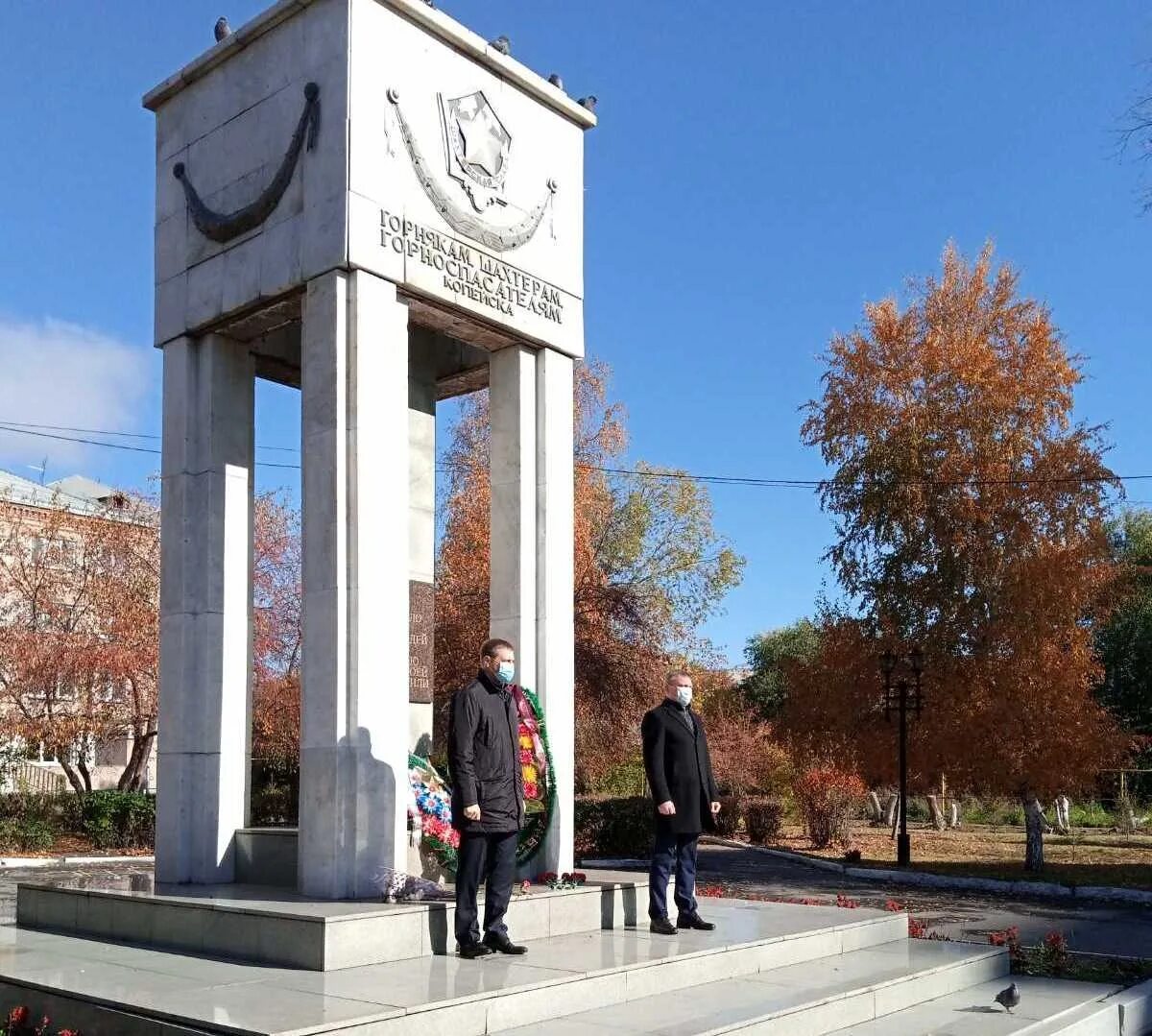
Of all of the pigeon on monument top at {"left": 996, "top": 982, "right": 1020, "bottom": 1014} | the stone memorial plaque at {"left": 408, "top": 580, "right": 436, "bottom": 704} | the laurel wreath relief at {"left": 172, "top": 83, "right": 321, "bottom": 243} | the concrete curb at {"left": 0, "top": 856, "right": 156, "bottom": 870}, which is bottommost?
the concrete curb at {"left": 0, "top": 856, "right": 156, "bottom": 870}

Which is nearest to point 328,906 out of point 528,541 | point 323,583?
point 323,583

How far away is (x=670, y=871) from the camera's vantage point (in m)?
8.79

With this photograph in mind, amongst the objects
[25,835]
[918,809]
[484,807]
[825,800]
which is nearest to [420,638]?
[484,807]

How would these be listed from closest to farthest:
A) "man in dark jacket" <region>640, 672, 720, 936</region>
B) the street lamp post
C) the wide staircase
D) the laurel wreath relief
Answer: the wide staircase → "man in dark jacket" <region>640, 672, 720, 936</region> → the laurel wreath relief → the street lamp post

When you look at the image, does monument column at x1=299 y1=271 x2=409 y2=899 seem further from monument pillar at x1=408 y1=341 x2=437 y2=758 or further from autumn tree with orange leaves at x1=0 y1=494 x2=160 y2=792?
autumn tree with orange leaves at x1=0 y1=494 x2=160 y2=792

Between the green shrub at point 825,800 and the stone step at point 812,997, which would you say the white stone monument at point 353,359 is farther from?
the green shrub at point 825,800

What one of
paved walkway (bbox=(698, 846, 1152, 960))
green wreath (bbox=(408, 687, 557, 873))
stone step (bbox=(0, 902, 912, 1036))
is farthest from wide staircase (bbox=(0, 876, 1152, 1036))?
paved walkway (bbox=(698, 846, 1152, 960))

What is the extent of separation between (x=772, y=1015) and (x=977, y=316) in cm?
1737

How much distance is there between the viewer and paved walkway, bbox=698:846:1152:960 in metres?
12.2

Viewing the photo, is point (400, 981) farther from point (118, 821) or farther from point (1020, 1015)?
point (118, 821)

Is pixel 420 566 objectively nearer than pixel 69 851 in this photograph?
Yes

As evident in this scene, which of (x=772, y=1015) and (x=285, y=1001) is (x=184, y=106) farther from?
(x=772, y=1015)

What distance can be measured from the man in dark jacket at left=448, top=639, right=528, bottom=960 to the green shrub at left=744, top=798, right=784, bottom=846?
20073mm

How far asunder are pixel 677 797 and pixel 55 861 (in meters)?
16.5
